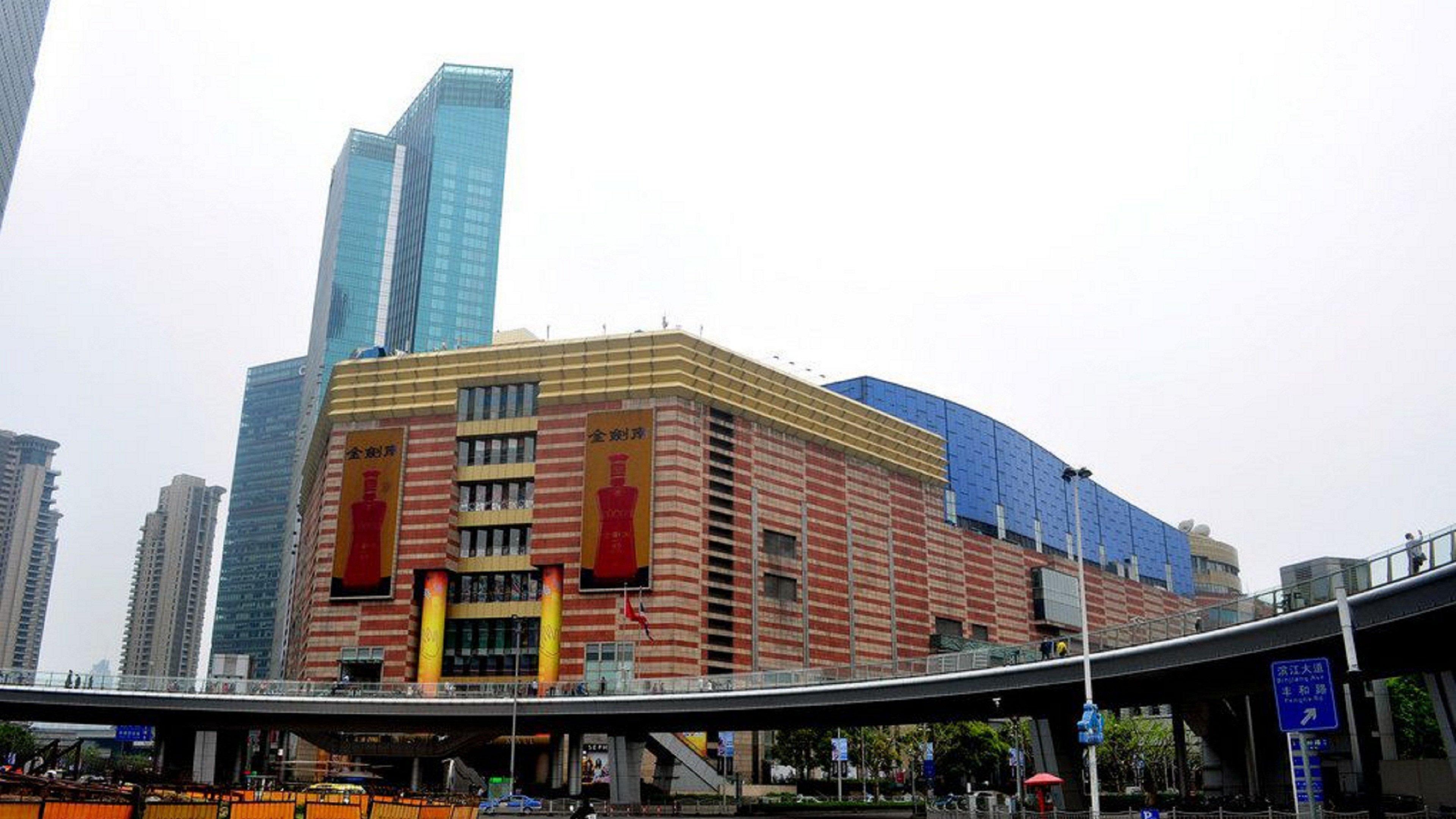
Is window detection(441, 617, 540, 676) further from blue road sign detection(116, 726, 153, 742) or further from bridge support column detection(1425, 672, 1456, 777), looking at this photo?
bridge support column detection(1425, 672, 1456, 777)

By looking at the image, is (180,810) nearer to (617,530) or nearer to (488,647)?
(617,530)

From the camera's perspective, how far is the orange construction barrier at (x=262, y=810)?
92.5 ft

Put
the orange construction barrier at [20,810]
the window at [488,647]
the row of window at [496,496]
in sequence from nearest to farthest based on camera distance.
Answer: the orange construction barrier at [20,810] < the window at [488,647] < the row of window at [496,496]

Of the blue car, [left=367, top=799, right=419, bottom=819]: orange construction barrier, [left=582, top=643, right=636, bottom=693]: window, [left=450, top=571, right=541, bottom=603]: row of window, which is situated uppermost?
[left=450, top=571, right=541, bottom=603]: row of window

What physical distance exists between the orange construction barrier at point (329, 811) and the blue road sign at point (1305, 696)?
23769 mm

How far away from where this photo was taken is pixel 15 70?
147 m

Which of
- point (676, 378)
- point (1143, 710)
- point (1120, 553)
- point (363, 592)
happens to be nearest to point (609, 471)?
point (676, 378)

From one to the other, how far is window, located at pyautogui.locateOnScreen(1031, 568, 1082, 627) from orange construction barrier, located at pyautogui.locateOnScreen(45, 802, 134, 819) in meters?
145

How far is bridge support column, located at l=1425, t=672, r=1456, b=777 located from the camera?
1508 inches

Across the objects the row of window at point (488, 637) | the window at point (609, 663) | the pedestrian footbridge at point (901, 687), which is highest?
the row of window at point (488, 637)

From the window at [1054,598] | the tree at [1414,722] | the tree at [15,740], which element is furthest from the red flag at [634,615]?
the tree at [15,740]

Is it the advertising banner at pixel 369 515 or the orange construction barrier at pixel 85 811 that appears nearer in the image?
the orange construction barrier at pixel 85 811

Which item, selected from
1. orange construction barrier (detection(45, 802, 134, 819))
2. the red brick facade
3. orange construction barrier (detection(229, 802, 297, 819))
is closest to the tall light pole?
orange construction barrier (detection(229, 802, 297, 819))

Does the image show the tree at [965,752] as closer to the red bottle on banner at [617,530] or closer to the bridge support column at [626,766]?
the bridge support column at [626,766]
